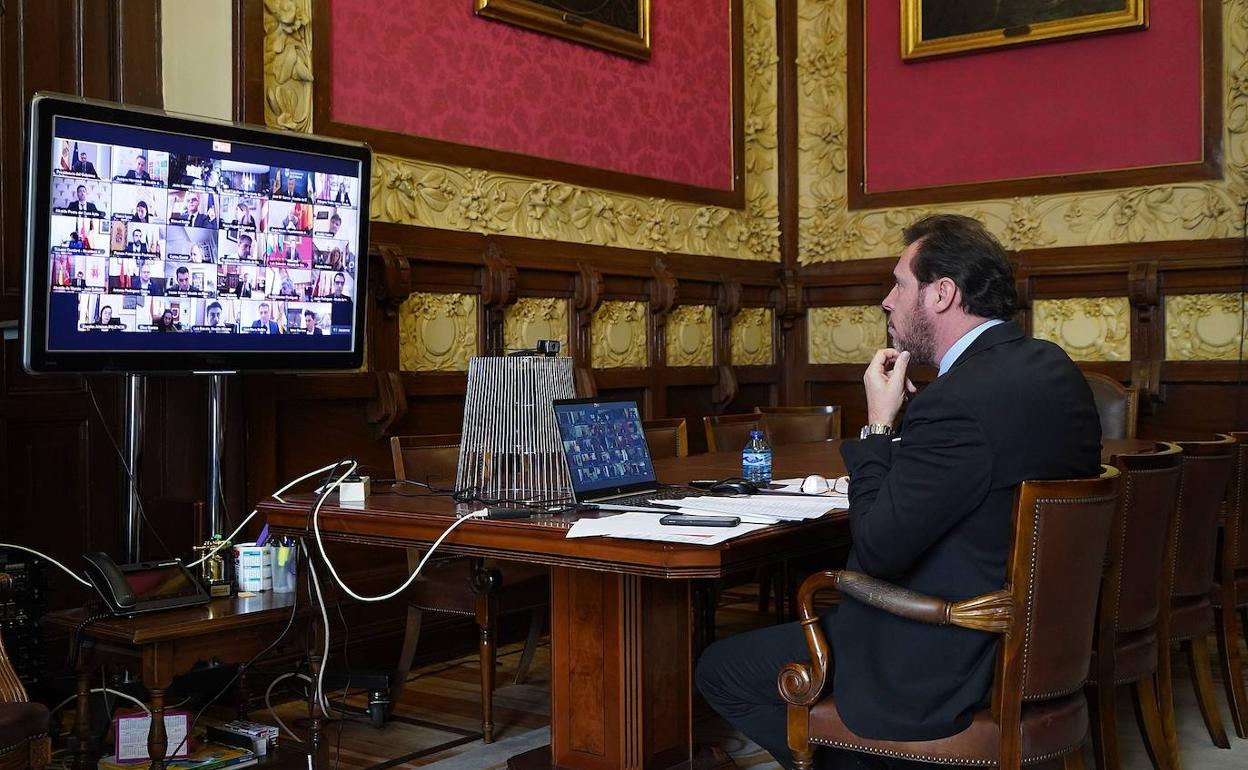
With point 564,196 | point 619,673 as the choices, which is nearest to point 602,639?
point 619,673

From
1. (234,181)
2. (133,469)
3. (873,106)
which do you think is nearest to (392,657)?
(133,469)

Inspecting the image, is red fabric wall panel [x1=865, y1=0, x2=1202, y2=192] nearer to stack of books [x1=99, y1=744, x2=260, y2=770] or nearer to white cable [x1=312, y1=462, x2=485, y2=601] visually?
white cable [x1=312, y1=462, x2=485, y2=601]

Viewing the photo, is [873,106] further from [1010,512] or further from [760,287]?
[1010,512]

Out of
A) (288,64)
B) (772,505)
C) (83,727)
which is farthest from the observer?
(288,64)

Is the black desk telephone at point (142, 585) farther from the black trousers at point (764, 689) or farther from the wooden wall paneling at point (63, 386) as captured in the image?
the black trousers at point (764, 689)

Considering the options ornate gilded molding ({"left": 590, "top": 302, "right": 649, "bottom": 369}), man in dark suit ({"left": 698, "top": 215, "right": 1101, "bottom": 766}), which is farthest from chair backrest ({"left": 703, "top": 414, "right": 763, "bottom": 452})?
man in dark suit ({"left": 698, "top": 215, "right": 1101, "bottom": 766})

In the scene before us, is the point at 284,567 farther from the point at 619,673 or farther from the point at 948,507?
the point at 948,507

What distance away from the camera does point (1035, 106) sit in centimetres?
721

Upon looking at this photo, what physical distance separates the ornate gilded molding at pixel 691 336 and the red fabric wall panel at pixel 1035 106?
1.36 meters

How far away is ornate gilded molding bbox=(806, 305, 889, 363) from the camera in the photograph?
302 inches

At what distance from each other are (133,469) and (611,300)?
301 cm

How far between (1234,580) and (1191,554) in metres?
0.63

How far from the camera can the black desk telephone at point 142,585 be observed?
358cm

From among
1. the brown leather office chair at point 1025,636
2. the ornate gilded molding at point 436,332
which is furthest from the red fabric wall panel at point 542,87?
the brown leather office chair at point 1025,636
